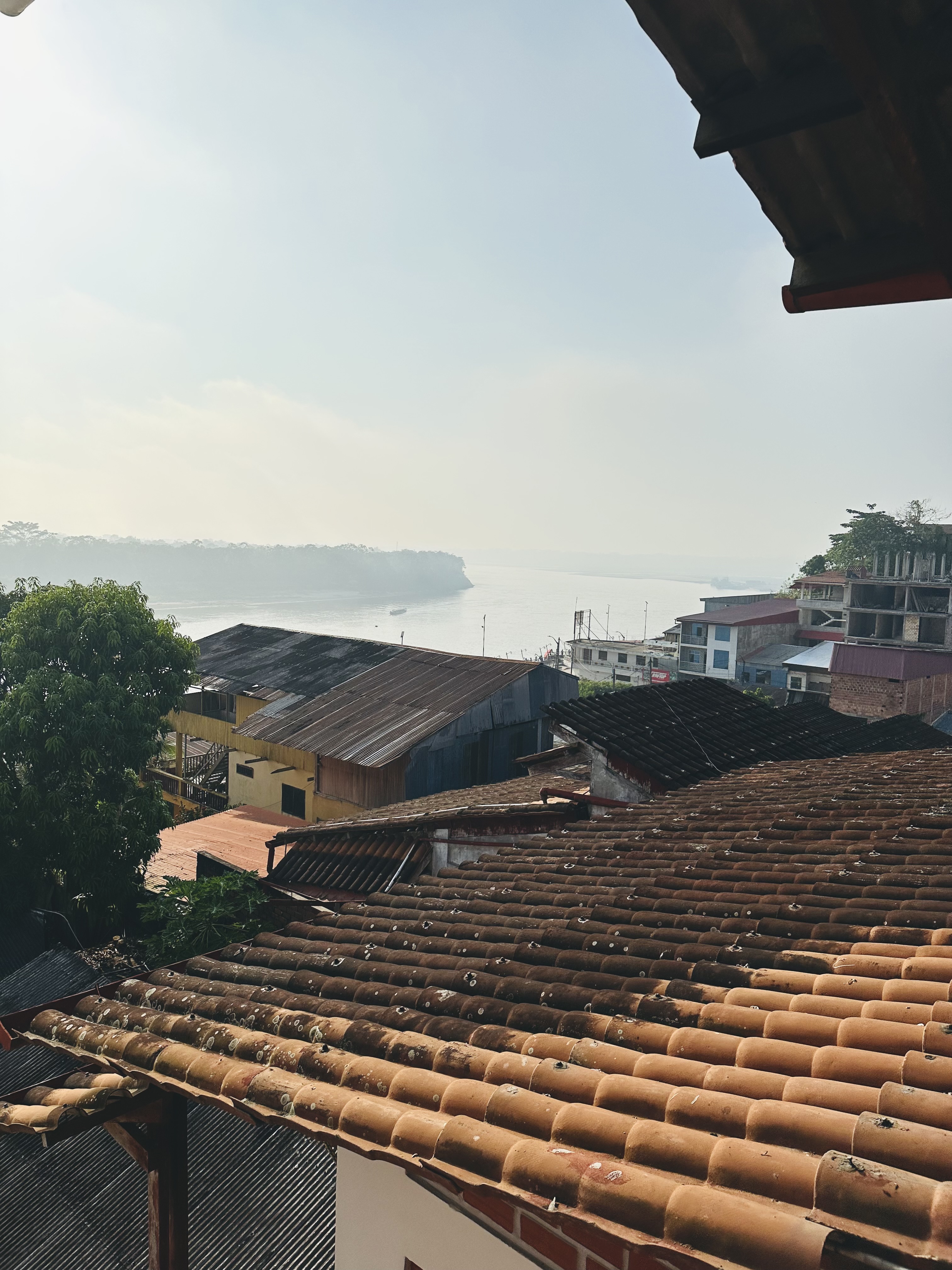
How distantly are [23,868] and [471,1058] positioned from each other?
1412 centimetres

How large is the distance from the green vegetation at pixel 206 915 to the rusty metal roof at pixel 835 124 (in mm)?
11386

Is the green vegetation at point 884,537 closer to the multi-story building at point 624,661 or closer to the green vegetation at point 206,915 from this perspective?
the multi-story building at point 624,661

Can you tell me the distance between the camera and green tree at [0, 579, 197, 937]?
46.0 ft

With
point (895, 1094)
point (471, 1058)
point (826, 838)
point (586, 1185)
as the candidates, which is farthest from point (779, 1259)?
point (826, 838)

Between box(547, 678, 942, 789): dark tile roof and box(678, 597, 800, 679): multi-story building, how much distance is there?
38649mm

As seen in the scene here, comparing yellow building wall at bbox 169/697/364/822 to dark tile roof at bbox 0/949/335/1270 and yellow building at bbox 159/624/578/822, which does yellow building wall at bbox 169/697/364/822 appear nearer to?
yellow building at bbox 159/624/578/822

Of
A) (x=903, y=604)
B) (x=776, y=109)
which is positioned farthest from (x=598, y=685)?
(x=776, y=109)

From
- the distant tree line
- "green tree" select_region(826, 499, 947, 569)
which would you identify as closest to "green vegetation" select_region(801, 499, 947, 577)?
"green tree" select_region(826, 499, 947, 569)

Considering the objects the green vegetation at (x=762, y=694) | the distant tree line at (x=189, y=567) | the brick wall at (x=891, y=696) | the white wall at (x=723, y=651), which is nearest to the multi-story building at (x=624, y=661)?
the white wall at (x=723, y=651)

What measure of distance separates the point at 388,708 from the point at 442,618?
123 m

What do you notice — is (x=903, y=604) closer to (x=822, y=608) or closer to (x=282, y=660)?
(x=822, y=608)

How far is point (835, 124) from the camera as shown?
261 centimetres

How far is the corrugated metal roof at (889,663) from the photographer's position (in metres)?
28.8

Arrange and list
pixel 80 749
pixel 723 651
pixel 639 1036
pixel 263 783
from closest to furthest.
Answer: pixel 639 1036, pixel 80 749, pixel 263 783, pixel 723 651
